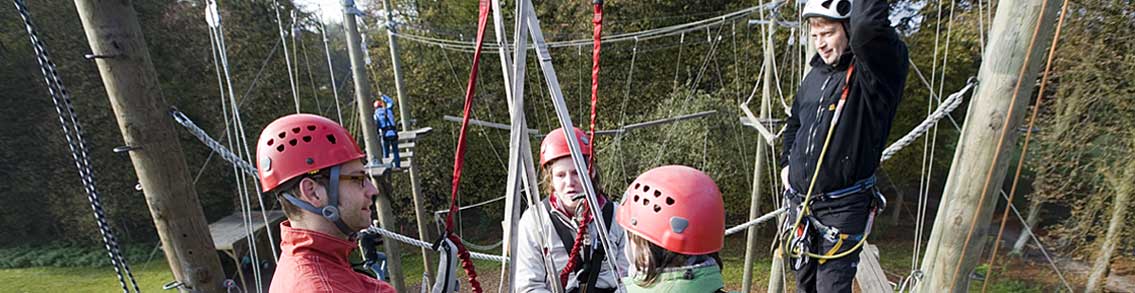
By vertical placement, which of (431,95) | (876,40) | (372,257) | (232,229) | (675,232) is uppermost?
(876,40)

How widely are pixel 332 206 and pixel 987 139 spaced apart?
189cm

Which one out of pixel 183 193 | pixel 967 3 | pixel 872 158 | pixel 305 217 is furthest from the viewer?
pixel 967 3

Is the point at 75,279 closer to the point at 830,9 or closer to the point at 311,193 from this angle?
the point at 311,193

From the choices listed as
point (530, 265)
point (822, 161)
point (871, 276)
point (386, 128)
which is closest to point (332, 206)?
point (530, 265)

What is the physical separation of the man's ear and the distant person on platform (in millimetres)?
4009

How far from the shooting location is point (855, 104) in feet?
4.61

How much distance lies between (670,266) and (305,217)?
2.80 ft

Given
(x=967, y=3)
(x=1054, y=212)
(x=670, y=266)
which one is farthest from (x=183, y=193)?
(x=1054, y=212)

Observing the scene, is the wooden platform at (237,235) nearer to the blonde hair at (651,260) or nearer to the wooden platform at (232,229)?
the wooden platform at (232,229)

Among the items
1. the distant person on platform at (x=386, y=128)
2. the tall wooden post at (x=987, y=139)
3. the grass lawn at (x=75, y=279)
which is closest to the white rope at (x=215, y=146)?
the distant person on platform at (x=386, y=128)

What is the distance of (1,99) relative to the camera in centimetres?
809

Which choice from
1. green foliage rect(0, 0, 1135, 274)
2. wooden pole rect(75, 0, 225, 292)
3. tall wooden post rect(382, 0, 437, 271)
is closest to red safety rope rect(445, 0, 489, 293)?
wooden pole rect(75, 0, 225, 292)

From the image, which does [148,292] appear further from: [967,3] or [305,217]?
[967,3]

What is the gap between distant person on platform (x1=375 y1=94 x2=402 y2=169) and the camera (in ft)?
16.5
